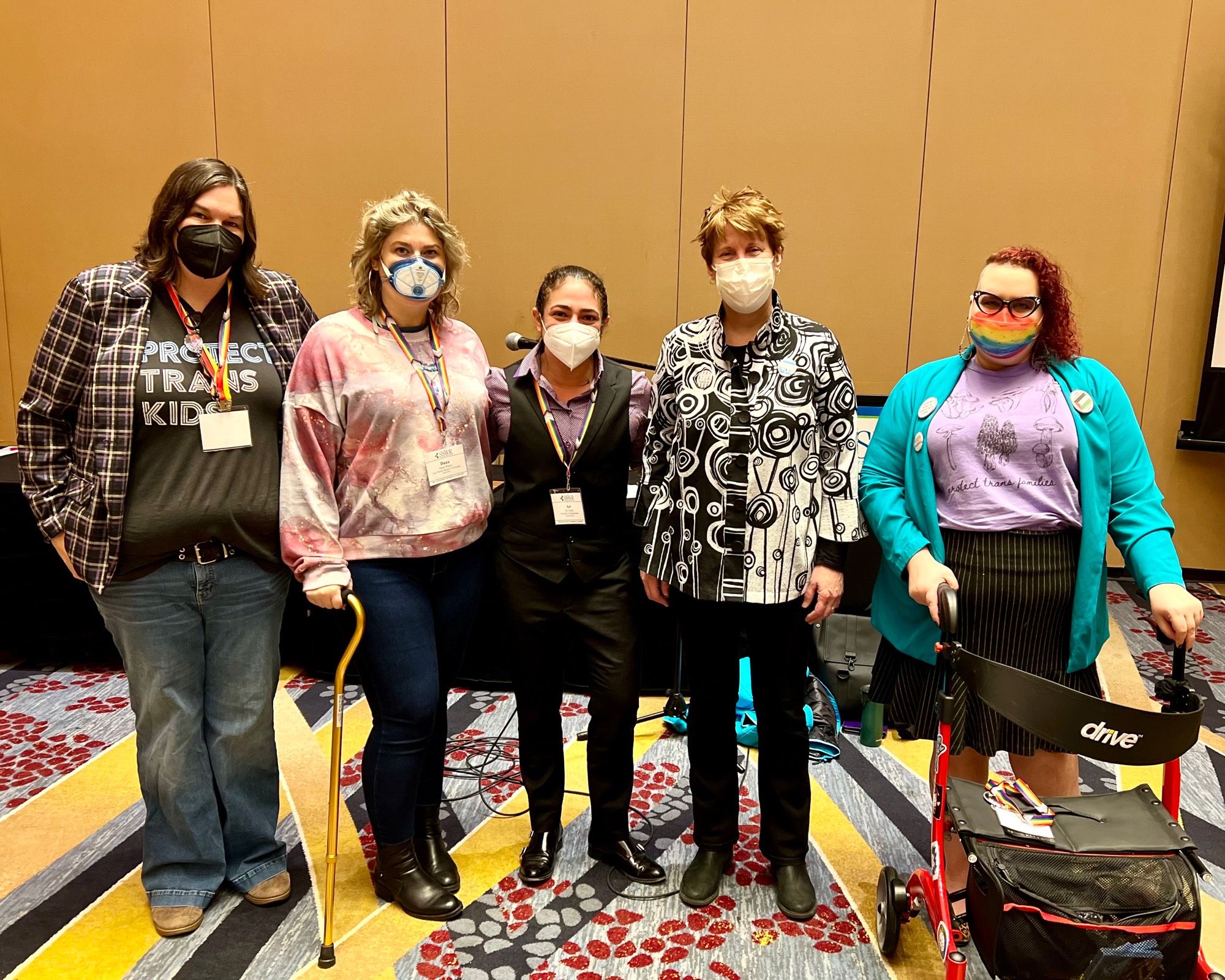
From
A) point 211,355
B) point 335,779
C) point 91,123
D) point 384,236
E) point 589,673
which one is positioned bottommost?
A: point 335,779

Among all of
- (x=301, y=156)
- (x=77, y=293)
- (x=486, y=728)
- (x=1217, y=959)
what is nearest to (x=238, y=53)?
(x=301, y=156)

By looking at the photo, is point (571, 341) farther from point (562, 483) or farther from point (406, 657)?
point (406, 657)

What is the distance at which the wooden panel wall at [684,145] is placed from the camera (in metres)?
4.42

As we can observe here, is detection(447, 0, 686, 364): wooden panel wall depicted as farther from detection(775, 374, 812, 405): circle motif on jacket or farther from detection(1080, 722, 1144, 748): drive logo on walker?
detection(1080, 722, 1144, 748): drive logo on walker

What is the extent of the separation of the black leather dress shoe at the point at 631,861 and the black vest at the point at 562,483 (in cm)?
74

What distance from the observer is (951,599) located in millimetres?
1639

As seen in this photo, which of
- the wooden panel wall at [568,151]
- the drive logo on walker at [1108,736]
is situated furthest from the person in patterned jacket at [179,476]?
the wooden panel wall at [568,151]

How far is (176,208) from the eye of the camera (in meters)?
1.82

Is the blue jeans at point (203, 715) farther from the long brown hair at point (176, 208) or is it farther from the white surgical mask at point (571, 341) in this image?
the white surgical mask at point (571, 341)

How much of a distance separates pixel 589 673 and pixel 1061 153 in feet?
13.2

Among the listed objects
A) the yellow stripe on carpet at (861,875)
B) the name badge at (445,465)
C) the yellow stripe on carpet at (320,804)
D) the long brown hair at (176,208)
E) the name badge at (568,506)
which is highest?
the long brown hair at (176,208)

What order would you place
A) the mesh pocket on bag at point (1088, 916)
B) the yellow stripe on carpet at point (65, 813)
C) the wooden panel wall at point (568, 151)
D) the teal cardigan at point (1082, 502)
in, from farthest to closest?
1. the wooden panel wall at point (568, 151)
2. the yellow stripe on carpet at point (65, 813)
3. the teal cardigan at point (1082, 502)
4. the mesh pocket on bag at point (1088, 916)

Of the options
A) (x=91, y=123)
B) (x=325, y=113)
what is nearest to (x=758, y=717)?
(x=325, y=113)

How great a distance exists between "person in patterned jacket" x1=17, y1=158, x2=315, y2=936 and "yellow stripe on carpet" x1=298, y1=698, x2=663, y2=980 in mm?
409
